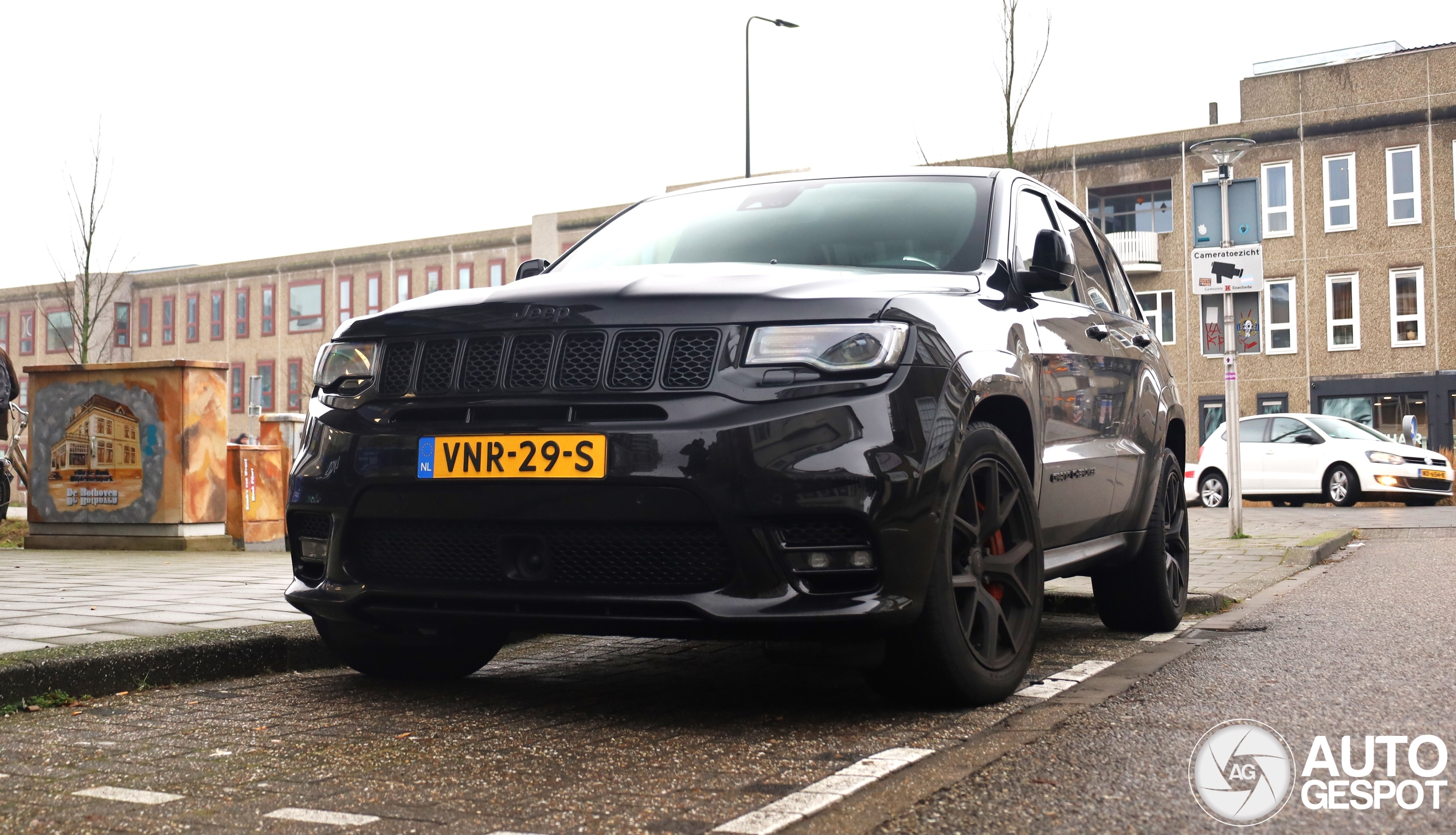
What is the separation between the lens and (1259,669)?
16.6 ft

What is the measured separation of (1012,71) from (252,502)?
16.4 metres

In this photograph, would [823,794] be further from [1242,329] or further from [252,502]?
[1242,329]

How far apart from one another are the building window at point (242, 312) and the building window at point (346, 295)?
17.5 ft

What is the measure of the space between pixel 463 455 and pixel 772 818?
1.49 m

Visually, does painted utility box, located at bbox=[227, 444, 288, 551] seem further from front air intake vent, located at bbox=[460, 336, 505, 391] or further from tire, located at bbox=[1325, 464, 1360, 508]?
tire, located at bbox=[1325, 464, 1360, 508]

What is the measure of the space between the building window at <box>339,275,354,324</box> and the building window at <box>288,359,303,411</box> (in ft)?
10.2

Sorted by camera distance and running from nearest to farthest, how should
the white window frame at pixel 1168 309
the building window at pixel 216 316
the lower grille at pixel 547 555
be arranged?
1. the lower grille at pixel 547 555
2. the white window frame at pixel 1168 309
3. the building window at pixel 216 316

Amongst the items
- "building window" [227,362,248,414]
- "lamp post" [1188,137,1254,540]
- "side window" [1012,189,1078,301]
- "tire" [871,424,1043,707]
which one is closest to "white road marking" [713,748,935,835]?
"tire" [871,424,1043,707]

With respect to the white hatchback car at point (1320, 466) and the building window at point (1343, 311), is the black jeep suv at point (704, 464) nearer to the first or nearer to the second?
the white hatchback car at point (1320, 466)

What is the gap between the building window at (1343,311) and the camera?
38.3 m

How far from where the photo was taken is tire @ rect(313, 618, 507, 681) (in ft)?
15.4

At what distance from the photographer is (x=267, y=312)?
6338cm

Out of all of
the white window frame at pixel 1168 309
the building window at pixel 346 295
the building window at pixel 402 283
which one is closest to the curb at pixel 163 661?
the white window frame at pixel 1168 309

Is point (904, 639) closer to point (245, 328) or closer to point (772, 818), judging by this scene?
point (772, 818)
